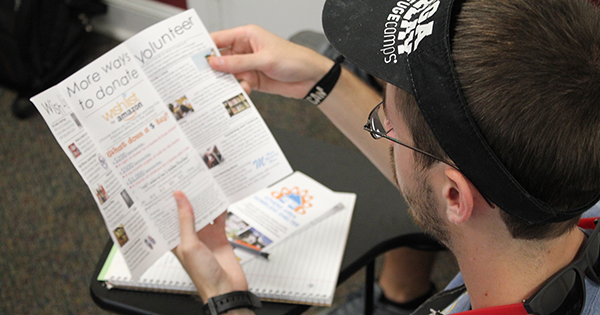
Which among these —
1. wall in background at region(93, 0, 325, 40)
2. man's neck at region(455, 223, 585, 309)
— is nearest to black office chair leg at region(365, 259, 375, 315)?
man's neck at region(455, 223, 585, 309)

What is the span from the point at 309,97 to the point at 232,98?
241 millimetres

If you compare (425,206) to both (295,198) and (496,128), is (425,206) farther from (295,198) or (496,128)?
(295,198)

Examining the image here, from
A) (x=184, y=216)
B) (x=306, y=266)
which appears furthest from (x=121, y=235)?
(x=306, y=266)

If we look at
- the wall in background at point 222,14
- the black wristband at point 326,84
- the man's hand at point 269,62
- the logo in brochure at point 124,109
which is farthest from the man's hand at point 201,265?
the wall in background at point 222,14

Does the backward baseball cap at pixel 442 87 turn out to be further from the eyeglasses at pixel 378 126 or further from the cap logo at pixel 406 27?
the eyeglasses at pixel 378 126

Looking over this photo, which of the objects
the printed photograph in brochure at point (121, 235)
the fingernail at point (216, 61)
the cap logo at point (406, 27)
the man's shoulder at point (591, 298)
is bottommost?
the man's shoulder at point (591, 298)

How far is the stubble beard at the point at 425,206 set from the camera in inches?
31.3

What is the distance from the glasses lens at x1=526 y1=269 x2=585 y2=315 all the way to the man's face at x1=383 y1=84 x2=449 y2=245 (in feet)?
0.54

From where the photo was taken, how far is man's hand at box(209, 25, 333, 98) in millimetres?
1082

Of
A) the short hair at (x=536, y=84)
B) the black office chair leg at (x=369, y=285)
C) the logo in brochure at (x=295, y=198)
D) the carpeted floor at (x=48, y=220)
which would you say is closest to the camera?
the short hair at (x=536, y=84)

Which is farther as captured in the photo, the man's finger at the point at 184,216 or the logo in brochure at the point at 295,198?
the logo in brochure at the point at 295,198

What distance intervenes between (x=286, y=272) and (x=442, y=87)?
1.81ft

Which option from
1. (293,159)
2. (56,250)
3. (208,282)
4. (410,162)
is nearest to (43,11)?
(56,250)

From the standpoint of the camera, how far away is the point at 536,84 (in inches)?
23.8
